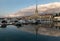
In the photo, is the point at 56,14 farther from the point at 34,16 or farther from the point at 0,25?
the point at 0,25

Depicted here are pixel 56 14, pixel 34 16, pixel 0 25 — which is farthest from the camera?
pixel 56 14

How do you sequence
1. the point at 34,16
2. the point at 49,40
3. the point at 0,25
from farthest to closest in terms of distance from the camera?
1. the point at 34,16
2. the point at 0,25
3. the point at 49,40

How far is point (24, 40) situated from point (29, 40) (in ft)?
1.23

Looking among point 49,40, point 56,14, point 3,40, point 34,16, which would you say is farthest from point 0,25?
point 56,14

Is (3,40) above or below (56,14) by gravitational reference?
above

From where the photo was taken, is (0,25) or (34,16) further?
(34,16)

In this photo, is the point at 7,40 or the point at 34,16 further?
the point at 34,16

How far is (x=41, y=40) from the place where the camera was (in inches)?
426

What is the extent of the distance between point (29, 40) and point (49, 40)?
1.49 m

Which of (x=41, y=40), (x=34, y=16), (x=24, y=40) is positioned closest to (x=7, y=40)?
(x=24, y=40)

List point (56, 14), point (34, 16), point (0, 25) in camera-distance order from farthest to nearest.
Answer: point (56, 14) < point (34, 16) < point (0, 25)

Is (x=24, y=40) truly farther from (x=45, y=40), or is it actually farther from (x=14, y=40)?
(x=45, y=40)

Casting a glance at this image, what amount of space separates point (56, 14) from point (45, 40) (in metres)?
59.9

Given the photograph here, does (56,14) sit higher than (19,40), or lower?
lower
